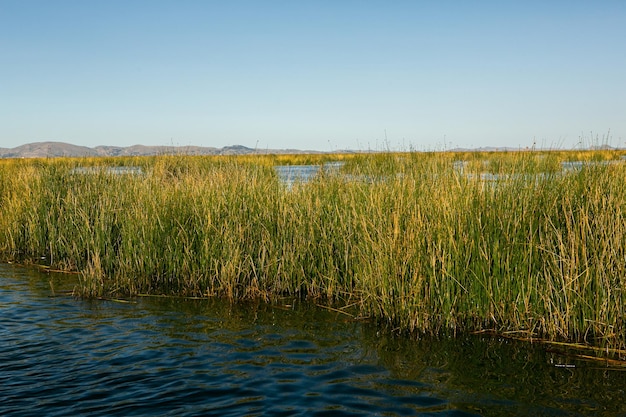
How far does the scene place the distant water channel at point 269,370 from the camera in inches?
198

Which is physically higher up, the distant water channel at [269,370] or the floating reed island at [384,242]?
the floating reed island at [384,242]

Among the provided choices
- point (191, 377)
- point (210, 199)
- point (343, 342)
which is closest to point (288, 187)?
point (210, 199)

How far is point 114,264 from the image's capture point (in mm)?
10148

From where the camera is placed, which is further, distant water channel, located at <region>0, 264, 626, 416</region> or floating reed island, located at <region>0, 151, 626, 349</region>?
floating reed island, located at <region>0, 151, 626, 349</region>

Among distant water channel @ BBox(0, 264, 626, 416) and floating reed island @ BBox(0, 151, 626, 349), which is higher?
floating reed island @ BBox(0, 151, 626, 349)

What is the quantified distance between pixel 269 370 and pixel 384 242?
2219mm

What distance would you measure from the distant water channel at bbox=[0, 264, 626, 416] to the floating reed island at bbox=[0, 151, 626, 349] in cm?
56

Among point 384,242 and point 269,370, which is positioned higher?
point 384,242

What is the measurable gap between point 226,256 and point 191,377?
3.17 m

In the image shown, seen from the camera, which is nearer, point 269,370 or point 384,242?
point 269,370

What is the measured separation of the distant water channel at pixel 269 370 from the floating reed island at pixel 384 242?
0.56m

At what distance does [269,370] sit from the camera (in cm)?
589

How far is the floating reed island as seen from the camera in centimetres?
638

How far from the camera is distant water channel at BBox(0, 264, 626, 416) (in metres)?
5.03
